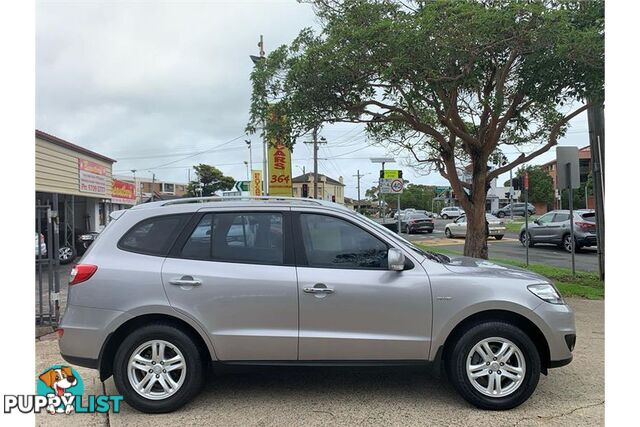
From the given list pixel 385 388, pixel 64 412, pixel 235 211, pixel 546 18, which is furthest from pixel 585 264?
pixel 64 412

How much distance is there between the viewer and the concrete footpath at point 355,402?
13.0ft

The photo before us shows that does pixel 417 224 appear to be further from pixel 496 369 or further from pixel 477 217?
pixel 496 369

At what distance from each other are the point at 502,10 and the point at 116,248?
6.31 metres

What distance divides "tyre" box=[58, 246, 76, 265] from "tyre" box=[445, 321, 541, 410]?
14923 mm

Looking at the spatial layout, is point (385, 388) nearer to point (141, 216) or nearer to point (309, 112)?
point (141, 216)

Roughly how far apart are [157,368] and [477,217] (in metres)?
8.03

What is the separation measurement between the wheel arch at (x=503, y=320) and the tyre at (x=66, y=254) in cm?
1480

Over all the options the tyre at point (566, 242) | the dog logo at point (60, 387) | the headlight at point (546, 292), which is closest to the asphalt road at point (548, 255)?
the tyre at point (566, 242)

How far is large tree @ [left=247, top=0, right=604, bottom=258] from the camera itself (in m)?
7.15

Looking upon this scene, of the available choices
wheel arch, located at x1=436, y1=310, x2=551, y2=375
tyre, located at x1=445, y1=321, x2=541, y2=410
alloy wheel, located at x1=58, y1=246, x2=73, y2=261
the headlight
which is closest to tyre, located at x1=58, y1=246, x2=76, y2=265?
alloy wheel, located at x1=58, y1=246, x2=73, y2=261

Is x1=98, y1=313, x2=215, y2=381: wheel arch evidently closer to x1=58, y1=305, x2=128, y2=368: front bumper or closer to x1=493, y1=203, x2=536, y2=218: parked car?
x1=58, y1=305, x2=128, y2=368: front bumper

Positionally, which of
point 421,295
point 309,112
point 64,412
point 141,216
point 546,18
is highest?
point 546,18

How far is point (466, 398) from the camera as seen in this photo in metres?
4.12

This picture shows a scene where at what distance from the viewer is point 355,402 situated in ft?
14.1
